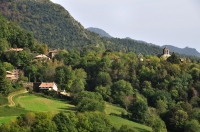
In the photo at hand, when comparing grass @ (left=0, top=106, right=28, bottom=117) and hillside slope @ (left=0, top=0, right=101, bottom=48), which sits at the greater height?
hillside slope @ (left=0, top=0, right=101, bottom=48)

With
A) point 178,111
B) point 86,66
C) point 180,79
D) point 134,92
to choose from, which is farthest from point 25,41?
point 178,111

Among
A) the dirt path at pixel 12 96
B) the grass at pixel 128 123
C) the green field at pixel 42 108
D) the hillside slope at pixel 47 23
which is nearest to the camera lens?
the green field at pixel 42 108

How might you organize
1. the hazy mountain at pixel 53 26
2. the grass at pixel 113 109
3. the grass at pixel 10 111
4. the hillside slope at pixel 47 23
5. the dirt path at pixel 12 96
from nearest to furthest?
1. the grass at pixel 10 111
2. the dirt path at pixel 12 96
3. the grass at pixel 113 109
4. the hazy mountain at pixel 53 26
5. the hillside slope at pixel 47 23

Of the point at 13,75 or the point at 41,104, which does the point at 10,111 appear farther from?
the point at 13,75

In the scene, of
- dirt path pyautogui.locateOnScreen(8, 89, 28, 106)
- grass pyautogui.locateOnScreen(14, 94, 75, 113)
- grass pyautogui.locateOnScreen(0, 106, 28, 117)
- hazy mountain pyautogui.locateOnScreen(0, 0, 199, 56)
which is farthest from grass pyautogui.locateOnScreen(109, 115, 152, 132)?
hazy mountain pyautogui.locateOnScreen(0, 0, 199, 56)

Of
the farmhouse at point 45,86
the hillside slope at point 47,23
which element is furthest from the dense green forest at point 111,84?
the hillside slope at point 47,23

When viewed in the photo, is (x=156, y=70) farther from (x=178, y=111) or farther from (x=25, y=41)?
(x=25, y=41)

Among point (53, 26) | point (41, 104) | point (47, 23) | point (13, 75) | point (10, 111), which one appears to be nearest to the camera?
point (10, 111)

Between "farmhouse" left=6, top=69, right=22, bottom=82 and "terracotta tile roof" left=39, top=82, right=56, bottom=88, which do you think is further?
"farmhouse" left=6, top=69, right=22, bottom=82

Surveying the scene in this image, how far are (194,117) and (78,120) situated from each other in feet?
69.5

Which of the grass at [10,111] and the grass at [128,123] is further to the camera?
the grass at [128,123]

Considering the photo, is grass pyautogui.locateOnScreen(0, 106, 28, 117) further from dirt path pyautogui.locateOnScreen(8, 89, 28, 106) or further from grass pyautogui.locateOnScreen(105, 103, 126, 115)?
grass pyautogui.locateOnScreen(105, 103, 126, 115)

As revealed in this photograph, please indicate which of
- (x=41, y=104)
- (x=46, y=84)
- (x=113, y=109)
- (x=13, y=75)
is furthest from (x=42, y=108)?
(x=13, y=75)

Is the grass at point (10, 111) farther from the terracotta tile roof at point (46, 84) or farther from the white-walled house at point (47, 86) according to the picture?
the terracotta tile roof at point (46, 84)
